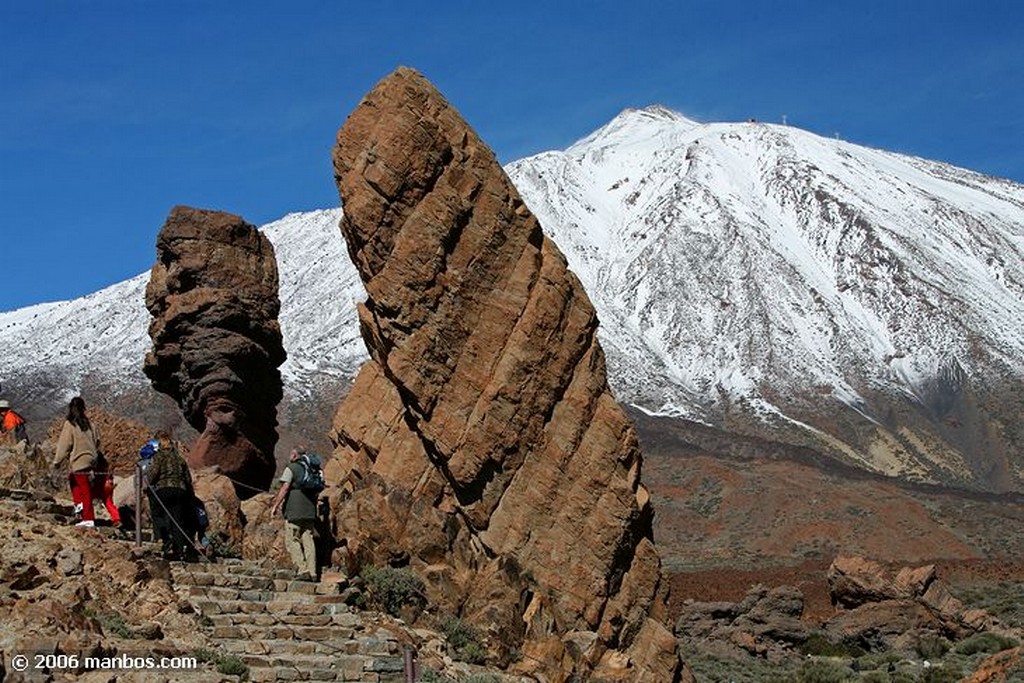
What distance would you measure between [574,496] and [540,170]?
15803cm

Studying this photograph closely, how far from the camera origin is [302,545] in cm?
1659

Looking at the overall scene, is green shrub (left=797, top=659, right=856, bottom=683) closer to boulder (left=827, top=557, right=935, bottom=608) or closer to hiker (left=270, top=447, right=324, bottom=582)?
boulder (left=827, top=557, right=935, bottom=608)

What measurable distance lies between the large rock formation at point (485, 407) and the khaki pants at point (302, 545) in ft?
6.93

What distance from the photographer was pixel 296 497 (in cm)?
1655

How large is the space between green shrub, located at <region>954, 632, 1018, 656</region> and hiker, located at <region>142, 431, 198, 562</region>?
962 inches

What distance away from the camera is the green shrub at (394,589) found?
1712cm

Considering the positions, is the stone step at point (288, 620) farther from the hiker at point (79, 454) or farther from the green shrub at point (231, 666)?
the hiker at point (79, 454)

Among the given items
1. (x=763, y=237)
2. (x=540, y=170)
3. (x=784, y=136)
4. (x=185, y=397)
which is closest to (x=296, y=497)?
(x=185, y=397)

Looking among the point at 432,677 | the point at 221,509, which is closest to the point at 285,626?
the point at 432,677

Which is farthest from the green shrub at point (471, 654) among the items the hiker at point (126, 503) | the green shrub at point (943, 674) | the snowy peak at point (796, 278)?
the snowy peak at point (796, 278)

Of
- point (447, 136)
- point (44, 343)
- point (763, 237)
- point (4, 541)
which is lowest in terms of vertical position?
point (4, 541)

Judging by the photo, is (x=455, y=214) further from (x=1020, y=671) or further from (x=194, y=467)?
(x=1020, y=671)

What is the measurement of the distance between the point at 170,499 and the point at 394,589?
2.97 m

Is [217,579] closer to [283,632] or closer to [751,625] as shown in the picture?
[283,632]
